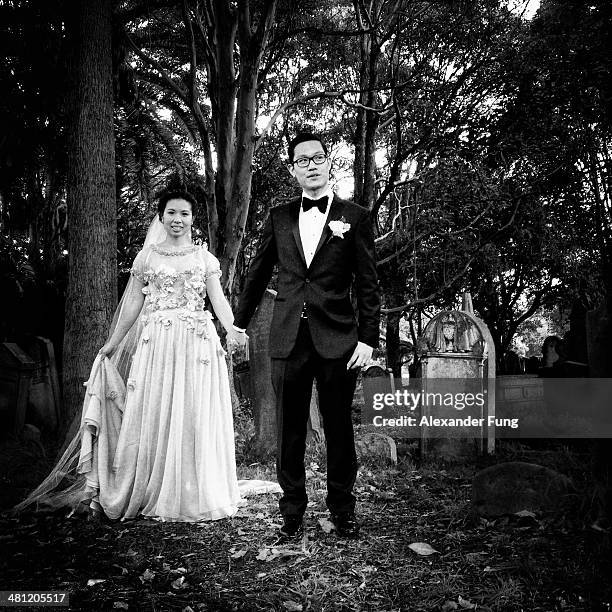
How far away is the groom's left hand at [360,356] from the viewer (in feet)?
11.7

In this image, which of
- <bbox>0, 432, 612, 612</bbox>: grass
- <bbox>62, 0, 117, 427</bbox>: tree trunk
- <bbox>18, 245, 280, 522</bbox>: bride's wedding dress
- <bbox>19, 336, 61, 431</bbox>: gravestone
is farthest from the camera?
<bbox>19, 336, 61, 431</bbox>: gravestone

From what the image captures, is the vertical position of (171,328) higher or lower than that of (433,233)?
lower

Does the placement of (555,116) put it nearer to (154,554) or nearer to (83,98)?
(83,98)

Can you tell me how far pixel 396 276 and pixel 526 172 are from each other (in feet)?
20.0

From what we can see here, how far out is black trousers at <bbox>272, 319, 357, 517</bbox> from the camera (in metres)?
3.67

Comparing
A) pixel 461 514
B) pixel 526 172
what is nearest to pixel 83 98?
pixel 461 514

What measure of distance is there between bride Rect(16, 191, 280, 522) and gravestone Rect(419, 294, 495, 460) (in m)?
2.99

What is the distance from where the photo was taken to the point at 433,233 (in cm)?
1122

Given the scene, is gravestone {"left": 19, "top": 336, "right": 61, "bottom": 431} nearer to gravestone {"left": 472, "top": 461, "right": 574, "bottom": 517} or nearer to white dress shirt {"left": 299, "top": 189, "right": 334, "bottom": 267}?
white dress shirt {"left": 299, "top": 189, "right": 334, "bottom": 267}

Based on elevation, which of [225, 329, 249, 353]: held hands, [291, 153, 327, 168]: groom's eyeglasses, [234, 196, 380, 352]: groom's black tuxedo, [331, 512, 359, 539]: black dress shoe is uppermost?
[291, 153, 327, 168]: groom's eyeglasses

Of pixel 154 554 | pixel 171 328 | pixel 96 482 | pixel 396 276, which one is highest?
pixel 396 276

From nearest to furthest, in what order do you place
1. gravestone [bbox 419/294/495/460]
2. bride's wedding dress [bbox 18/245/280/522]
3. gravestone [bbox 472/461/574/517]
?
gravestone [bbox 472/461/574/517], bride's wedding dress [bbox 18/245/280/522], gravestone [bbox 419/294/495/460]

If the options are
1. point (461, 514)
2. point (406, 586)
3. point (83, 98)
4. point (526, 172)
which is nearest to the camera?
point (406, 586)

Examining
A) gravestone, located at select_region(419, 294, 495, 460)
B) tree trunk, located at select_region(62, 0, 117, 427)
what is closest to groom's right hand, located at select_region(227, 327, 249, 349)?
tree trunk, located at select_region(62, 0, 117, 427)
